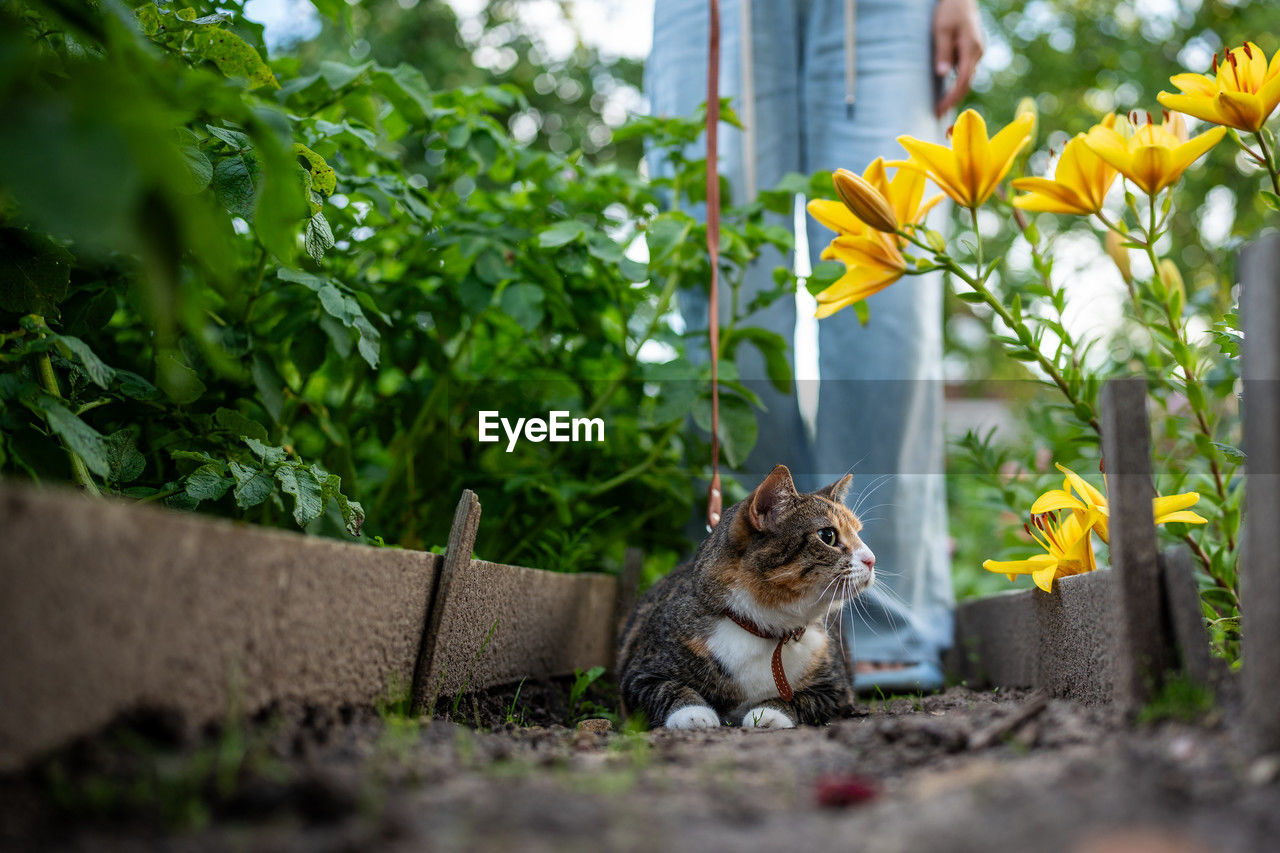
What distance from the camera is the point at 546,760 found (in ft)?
3.63

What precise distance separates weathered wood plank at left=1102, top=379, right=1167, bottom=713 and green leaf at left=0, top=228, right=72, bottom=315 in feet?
4.81

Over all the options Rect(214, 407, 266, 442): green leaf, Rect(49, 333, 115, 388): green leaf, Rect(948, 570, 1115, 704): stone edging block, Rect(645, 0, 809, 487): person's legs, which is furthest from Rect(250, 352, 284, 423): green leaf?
Rect(948, 570, 1115, 704): stone edging block

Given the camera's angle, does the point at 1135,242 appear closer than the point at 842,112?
Yes

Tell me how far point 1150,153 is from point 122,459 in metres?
1.69

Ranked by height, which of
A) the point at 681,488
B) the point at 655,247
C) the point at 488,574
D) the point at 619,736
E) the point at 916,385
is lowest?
the point at 619,736

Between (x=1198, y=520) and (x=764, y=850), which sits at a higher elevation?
(x=1198, y=520)

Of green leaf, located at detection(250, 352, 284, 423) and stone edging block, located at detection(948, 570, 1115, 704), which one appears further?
green leaf, located at detection(250, 352, 284, 423)

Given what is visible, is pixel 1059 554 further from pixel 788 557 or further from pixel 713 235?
pixel 713 235

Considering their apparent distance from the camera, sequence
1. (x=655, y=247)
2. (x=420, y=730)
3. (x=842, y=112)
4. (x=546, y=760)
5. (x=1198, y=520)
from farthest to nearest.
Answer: (x=842, y=112), (x=655, y=247), (x=1198, y=520), (x=420, y=730), (x=546, y=760)

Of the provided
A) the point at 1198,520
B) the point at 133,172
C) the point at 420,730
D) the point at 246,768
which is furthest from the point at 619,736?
the point at 133,172

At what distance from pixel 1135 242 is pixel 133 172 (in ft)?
4.64

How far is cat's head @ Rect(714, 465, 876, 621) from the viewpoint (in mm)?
A: 1905

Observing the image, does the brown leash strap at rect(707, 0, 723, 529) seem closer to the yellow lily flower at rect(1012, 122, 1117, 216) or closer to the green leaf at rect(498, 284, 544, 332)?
the green leaf at rect(498, 284, 544, 332)

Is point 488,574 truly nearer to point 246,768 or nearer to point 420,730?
point 420,730
